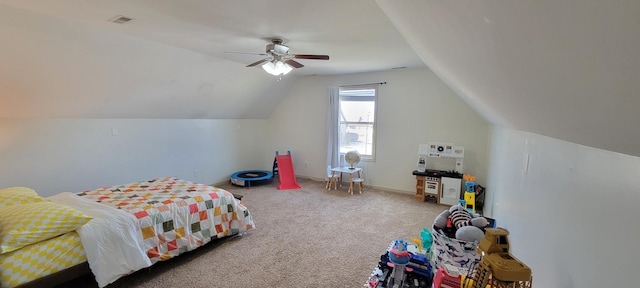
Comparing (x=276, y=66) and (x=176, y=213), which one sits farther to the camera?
Result: (x=276, y=66)

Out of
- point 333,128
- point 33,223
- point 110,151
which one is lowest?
point 33,223

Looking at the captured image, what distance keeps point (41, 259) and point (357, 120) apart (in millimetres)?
4702

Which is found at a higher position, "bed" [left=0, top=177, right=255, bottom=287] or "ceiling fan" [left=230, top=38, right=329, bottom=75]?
"ceiling fan" [left=230, top=38, right=329, bottom=75]

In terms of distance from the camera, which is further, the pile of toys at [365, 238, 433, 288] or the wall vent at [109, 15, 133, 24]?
the wall vent at [109, 15, 133, 24]

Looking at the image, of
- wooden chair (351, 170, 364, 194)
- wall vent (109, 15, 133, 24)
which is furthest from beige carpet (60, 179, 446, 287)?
wall vent (109, 15, 133, 24)

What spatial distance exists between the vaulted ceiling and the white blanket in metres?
1.63

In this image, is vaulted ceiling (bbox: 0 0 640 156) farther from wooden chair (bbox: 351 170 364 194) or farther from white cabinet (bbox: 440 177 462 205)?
wooden chair (bbox: 351 170 364 194)

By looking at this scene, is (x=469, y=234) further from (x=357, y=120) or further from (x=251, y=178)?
(x=251, y=178)

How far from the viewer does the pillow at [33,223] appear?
1796 millimetres

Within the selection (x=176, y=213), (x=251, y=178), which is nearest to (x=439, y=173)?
(x=251, y=178)

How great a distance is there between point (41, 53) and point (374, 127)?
459 centimetres

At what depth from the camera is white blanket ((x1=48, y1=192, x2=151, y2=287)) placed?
205 centimetres

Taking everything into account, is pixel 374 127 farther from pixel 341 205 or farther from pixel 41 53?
pixel 41 53

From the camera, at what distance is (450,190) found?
14.3 feet
